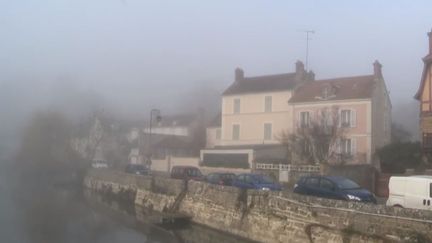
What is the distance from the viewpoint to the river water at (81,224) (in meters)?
28.0

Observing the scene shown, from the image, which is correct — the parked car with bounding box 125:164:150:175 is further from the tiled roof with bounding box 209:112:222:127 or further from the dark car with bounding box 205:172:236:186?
the dark car with bounding box 205:172:236:186

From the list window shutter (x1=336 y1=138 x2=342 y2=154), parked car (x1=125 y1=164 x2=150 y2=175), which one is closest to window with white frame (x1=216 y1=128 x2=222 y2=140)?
parked car (x1=125 y1=164 x2=150 y2=175)

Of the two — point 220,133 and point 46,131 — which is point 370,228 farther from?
point 46,131

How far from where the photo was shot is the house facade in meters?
33.8

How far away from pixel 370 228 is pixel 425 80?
19824mm

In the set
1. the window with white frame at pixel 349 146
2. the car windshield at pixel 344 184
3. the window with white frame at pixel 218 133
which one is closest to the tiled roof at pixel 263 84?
the window with white frame at pixel 218 133

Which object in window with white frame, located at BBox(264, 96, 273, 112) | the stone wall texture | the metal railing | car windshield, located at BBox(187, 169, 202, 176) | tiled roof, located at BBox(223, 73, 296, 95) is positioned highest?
tiled roof, located at BBox(223, 73, 296, 95)

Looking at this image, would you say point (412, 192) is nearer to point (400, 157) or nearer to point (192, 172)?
A: point (400, 157)

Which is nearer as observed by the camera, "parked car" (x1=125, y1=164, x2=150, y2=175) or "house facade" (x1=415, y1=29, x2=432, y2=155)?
"house facade" (x1=415, y1=29, x2=432, y2=155)

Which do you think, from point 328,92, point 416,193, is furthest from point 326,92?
point 416,193

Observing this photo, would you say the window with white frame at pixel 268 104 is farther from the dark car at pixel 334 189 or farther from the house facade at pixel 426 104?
the dark car at pixel 334 189

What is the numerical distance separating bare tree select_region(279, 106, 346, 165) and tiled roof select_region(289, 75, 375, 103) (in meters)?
2.12

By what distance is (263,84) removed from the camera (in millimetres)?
60906

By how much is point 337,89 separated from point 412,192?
33.8 metres
